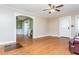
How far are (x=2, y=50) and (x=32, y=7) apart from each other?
1182 mm

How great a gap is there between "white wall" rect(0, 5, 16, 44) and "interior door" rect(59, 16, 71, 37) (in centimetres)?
113

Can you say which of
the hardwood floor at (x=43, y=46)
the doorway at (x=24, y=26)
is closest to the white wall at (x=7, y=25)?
the doorway at (x=24, y=26)

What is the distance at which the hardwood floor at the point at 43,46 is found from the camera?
2.62 meters

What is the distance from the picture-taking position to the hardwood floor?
2617 millimetres

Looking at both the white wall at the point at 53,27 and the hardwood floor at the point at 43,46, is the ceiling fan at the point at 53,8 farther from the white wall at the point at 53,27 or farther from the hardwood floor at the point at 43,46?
the hardwood floor at the point at 43,46

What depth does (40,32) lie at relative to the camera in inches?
116

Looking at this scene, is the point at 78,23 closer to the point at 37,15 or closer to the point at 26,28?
the point at 37,15

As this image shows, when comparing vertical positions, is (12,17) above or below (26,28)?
above

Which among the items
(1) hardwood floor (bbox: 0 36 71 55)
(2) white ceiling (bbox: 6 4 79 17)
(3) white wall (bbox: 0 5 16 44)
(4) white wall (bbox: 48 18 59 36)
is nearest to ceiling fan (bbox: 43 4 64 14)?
(2) white ceiling (bbox: 6 4 79 17)

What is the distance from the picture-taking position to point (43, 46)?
112 inches

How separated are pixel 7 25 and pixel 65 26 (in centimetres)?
136

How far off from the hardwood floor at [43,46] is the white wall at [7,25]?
0.21m

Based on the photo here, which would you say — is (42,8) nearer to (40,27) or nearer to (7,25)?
(40,27)
